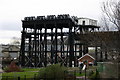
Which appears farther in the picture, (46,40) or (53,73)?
(46,40)

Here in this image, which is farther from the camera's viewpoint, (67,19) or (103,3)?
(67,19)

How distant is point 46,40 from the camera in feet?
227

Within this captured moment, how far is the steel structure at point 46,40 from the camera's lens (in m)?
65.1

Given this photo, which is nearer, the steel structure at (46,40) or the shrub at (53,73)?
the shrub at (53,73)

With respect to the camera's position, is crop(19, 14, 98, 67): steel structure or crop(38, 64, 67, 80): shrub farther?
crop(19, 14, 98, 67): steel structure

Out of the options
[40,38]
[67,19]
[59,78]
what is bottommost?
[59,78]


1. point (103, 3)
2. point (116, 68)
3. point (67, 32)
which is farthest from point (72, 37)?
point (116, 68)

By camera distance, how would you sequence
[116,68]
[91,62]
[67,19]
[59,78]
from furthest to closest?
[67,19] → [91,62] → [59,78] → [116,68]

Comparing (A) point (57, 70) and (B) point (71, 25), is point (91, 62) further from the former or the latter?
(A) point (57, 70)

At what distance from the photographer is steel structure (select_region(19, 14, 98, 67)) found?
213ft

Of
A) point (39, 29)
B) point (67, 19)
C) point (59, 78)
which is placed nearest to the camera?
point (59, 78)

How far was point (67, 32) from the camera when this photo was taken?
66.3 m

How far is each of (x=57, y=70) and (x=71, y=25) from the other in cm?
3760

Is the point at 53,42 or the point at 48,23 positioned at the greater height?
the point at 48,23
